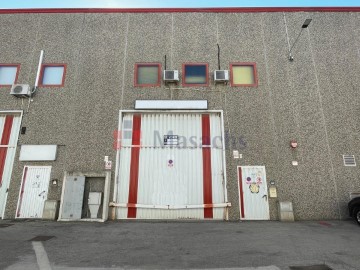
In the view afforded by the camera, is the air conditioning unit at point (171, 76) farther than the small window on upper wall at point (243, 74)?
No

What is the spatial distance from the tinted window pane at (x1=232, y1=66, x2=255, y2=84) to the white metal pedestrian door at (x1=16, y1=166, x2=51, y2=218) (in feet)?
30.1

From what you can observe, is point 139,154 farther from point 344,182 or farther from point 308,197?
point 344,182

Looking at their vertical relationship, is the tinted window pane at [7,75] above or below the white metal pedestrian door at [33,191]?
above

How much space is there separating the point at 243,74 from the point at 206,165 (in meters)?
4.68

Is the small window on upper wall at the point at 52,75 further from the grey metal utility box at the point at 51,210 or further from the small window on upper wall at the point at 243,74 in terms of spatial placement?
the small window on upper wall at the point at 243,74

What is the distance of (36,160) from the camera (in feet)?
32.9

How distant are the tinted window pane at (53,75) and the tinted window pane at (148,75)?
3.70m

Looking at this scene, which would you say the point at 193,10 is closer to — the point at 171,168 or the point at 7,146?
the point at 171,168

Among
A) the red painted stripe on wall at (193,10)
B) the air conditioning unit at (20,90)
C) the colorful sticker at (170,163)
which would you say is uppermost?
the red painted stripe on wall at (193,10)

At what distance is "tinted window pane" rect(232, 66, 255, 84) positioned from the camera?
11078mm

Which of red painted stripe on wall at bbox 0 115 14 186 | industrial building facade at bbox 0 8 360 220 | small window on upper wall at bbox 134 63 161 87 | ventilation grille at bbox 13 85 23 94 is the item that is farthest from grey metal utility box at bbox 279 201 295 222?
ventilation grille at bbox 13 85 23 94

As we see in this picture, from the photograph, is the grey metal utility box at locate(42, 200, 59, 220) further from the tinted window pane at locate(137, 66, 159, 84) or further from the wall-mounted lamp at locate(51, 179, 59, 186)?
the tinted window pane at locate(137, 66, 159, 84)

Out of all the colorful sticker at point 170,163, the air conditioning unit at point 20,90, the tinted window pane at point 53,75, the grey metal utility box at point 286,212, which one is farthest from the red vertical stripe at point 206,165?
the air conditioning unit at point 20,90

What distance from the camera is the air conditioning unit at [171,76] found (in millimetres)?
10664
